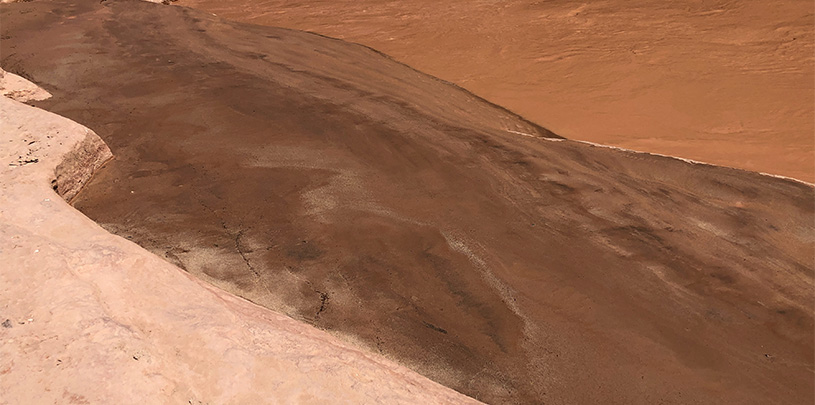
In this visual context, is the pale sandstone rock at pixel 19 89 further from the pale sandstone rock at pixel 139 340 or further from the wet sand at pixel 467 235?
the pale sandstone rock at pixel 139 340

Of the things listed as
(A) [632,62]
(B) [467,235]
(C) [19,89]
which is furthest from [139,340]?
(A) [632,62]

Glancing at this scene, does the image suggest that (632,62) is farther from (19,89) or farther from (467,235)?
(19,89)

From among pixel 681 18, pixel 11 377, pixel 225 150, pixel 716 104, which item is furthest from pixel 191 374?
pixel 681 18

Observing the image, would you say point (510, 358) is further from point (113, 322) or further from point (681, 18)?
point (681, 18)

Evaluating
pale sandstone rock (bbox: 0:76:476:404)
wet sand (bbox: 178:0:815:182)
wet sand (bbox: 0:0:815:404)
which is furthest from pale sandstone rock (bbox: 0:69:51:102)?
wet sand (bbox: 178:0:815:182)

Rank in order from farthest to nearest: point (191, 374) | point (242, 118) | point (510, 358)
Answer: point (242, 118)
point (510, 358)
point (191, 374)

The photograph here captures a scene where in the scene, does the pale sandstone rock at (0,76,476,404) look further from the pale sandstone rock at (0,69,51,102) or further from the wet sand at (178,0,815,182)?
the wet sand at (178,0,815,182)

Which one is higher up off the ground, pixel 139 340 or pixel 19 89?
pixel 139 340
